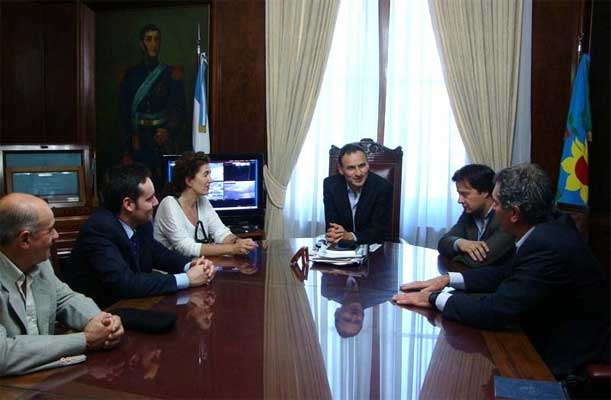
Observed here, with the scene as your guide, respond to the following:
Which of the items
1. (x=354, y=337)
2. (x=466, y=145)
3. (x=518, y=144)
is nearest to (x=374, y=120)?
(x=466, y=145)

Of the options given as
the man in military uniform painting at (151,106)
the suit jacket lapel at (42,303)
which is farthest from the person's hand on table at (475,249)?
the man in military uniform painting at (151,106)

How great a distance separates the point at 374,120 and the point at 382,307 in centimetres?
303

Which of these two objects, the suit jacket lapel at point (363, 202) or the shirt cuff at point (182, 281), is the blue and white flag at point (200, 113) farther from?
the shirt cuff at point (182, 281)

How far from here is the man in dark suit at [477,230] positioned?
2.98 m

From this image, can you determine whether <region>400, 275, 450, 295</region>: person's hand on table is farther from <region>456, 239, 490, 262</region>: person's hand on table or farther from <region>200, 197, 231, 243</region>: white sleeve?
<region>200, 197, 231, 243</region>: white sleeve

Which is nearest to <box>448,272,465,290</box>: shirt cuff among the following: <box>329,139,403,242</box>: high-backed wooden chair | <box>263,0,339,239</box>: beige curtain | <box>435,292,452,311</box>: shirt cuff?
<box>435,292,452,311</box>: shirt cuff

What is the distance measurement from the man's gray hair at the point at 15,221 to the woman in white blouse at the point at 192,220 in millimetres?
1395

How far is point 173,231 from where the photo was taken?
10.5ft

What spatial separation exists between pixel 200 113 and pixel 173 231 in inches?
88.6

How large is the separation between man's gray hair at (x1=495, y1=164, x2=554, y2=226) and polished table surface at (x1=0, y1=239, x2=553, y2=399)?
43cm

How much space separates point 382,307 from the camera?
231 cm

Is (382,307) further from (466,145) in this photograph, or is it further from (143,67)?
(143,67)

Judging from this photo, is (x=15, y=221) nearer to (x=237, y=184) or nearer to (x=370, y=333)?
(x=370, y=333)

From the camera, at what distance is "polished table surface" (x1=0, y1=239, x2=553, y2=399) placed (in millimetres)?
1553
